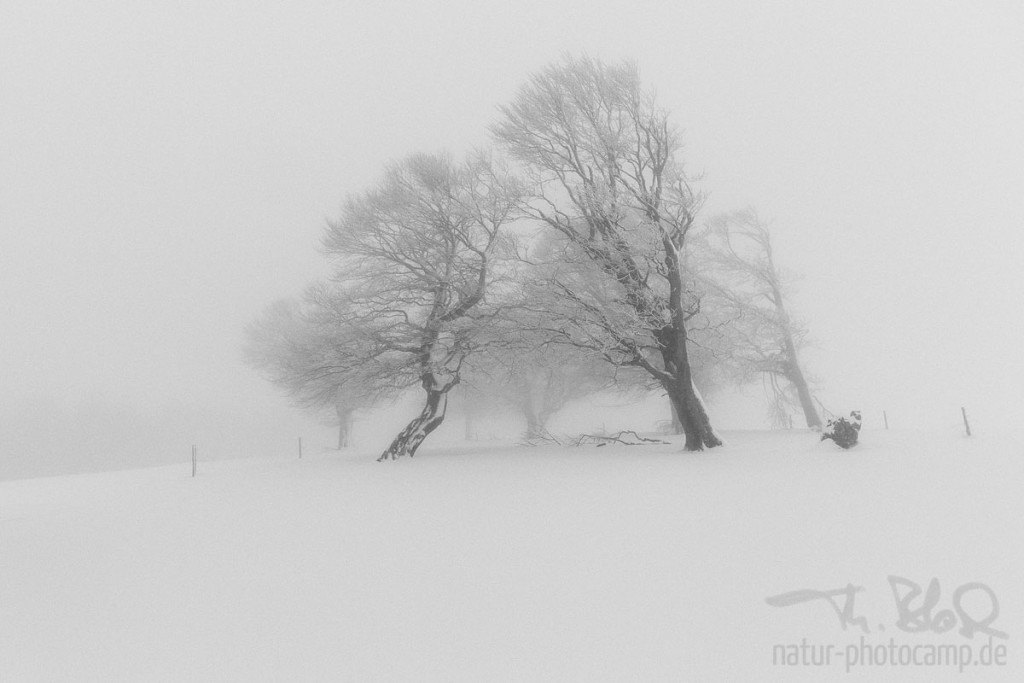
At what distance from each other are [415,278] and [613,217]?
5.93 m

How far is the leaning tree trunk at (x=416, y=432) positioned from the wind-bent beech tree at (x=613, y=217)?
15.0 feet

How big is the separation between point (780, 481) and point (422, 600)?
5076mm

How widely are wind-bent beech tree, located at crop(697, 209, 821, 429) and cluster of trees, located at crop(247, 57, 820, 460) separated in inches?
173

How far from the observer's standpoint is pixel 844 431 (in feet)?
29.4

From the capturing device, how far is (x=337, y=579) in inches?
139

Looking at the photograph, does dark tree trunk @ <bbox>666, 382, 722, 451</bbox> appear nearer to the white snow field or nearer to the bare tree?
the white snow field

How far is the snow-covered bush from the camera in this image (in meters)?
8.95

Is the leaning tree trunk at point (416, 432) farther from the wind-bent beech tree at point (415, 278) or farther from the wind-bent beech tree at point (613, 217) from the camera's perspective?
the wind-bent beech tree at point (613, 217)

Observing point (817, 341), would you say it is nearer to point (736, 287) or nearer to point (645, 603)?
point (736, 287)

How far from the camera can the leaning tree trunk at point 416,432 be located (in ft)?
43.1

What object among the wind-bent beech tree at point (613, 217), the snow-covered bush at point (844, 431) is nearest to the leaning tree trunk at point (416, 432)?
the wind-bent beech tree at point (613, 217)
